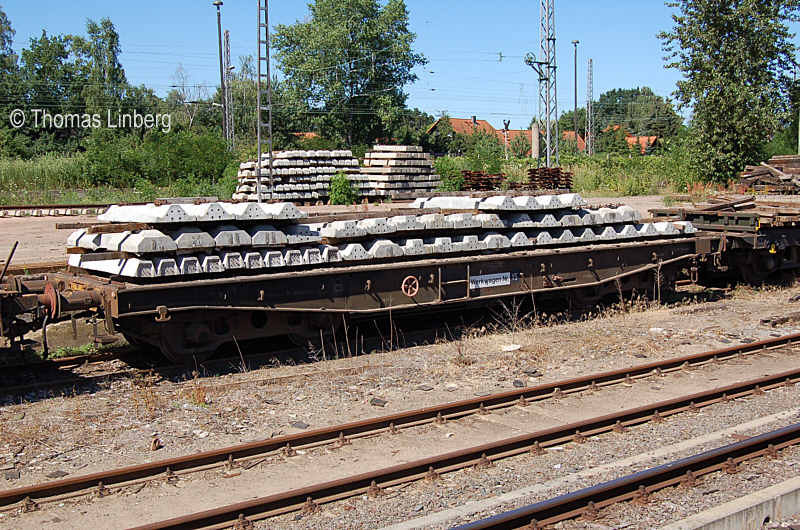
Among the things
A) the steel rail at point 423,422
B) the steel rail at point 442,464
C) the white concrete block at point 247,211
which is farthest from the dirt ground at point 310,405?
the white concrete block at point 247,211

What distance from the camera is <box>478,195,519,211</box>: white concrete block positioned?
11516mm

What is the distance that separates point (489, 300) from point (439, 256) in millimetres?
1164

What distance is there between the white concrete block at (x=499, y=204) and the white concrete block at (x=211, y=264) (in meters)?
4.38

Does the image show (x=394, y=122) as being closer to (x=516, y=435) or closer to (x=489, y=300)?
(x=489, y=300)

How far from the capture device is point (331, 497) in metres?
5.70

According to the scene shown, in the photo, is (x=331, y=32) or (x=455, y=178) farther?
(x=331, y=32)

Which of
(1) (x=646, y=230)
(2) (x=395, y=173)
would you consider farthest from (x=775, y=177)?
(1) (x=646, y=230)

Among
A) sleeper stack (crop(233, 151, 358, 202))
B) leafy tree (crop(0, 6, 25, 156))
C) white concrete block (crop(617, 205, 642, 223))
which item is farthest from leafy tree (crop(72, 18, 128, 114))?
white concrete block (crop(617, 205, 642, 223))

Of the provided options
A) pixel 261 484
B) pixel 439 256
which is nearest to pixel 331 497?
pixel 261 484

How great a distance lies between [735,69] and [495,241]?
87.0ft

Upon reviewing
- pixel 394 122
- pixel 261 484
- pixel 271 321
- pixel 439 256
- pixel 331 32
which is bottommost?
pixel 261 484

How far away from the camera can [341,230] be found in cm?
1010

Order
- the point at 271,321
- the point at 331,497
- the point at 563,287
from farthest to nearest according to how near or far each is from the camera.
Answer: the point at 563,287
the point at 271,321
the point at 331,497

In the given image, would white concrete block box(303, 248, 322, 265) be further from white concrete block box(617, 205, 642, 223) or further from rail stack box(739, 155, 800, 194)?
rail stack box(739, 155, 800, 194)
